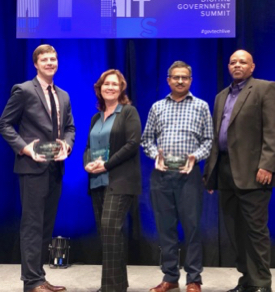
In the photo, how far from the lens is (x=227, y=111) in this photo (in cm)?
396

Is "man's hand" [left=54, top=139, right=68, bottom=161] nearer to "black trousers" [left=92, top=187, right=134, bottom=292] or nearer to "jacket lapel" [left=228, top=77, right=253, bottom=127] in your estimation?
"black trousers" [left=92, top=187, right=134, bottom=292]

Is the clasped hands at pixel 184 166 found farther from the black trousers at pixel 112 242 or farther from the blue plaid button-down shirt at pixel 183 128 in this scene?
the black trousers at pixel 112 242

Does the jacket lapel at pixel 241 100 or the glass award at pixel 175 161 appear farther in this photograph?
the jacket lapel at pixel 241 100

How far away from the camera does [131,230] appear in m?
5.04

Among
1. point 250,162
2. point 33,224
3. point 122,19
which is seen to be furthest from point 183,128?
point 122,19

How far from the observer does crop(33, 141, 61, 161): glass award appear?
12.5ft

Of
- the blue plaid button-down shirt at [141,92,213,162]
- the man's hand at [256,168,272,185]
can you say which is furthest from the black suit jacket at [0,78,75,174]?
the man's hand at [256,168,272,185]

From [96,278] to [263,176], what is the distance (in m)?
1.63

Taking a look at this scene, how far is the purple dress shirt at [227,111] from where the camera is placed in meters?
3.92

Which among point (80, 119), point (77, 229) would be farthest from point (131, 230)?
point (80, 119)

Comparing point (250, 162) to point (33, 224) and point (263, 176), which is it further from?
point (33, 224)

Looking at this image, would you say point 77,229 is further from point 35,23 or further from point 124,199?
point 35,23

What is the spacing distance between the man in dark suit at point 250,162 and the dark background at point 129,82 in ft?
3.35

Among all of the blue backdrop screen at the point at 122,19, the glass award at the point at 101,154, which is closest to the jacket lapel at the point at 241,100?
the glass award at the point at 101,154
